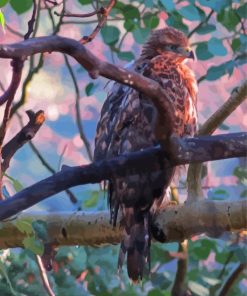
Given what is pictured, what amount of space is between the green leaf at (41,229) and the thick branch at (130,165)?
0.94 feet

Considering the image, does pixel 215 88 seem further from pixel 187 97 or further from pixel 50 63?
pixel 50 63

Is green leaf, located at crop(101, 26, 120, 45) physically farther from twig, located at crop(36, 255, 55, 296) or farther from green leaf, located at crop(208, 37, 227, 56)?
twig, located at crop(36, 255, 55, 296)

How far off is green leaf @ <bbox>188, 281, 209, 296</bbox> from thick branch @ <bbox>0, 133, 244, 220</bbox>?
59cm

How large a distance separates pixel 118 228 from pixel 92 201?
0.10 m

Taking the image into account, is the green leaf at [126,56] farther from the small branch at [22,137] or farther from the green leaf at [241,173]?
the small branch at [22,137]

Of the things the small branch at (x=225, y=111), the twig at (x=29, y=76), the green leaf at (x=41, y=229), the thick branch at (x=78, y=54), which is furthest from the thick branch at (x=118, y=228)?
the thick branch at (x=78, y=54)

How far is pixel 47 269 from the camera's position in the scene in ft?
3.90

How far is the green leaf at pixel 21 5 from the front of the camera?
1064mm

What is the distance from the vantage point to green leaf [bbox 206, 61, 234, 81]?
120 cm

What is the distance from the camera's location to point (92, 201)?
1.17 m

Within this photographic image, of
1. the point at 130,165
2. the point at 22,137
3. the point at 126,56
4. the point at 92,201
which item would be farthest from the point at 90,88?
the point at 130,165

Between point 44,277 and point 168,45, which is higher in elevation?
point 168,45

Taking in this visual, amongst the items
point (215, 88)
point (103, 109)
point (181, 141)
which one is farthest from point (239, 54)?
point (181, 141)

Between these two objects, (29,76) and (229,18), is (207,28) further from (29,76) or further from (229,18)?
(29,76)
